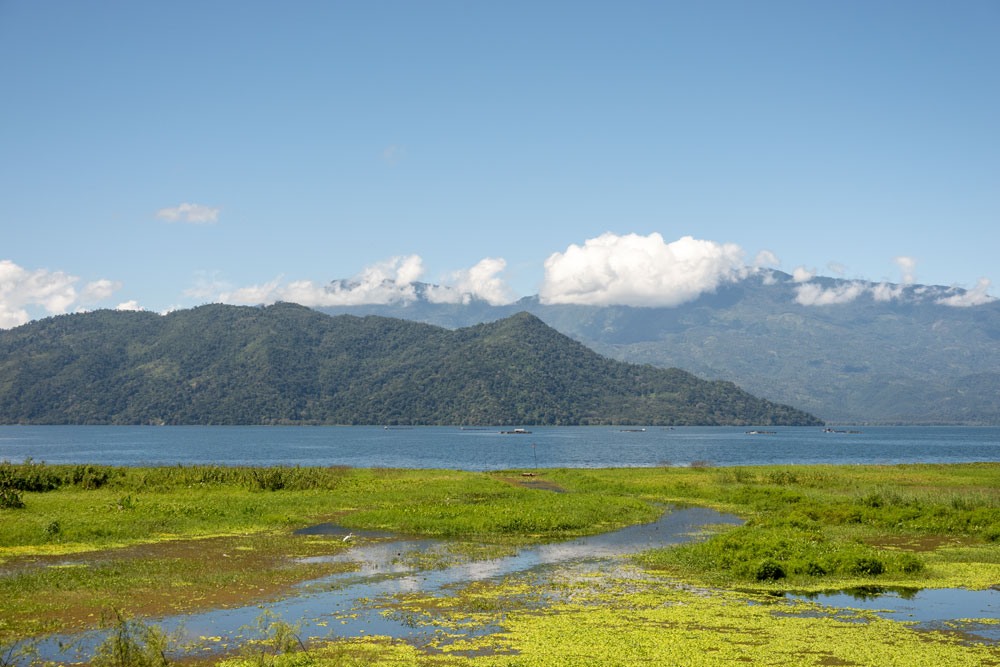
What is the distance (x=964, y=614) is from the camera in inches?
931

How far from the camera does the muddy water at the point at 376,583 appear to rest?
69.9 ft

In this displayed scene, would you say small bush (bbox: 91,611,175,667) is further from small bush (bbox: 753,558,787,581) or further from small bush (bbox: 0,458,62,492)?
small bush (bbox: 0,458,62,492)

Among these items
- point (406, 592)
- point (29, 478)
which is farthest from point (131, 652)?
Result: point (29, 478)

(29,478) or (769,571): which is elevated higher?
(29,478)

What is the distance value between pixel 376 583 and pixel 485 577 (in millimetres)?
4054

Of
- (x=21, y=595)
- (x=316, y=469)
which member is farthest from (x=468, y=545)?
(x=316, y=469)

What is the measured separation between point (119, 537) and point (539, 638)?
78.3 ft

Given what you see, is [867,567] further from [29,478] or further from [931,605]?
[29,478]

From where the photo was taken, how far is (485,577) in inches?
1144

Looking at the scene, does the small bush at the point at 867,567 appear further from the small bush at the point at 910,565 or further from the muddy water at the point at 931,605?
the muddy water at the point at 931,605

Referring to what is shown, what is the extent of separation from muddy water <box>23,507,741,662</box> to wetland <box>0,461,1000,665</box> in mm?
116

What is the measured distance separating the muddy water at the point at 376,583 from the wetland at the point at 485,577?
0.12 meters

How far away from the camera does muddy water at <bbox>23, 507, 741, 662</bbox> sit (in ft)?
69.9

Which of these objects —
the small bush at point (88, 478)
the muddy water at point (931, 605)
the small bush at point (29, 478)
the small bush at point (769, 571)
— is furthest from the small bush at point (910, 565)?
the small bush at point (88, 478)
